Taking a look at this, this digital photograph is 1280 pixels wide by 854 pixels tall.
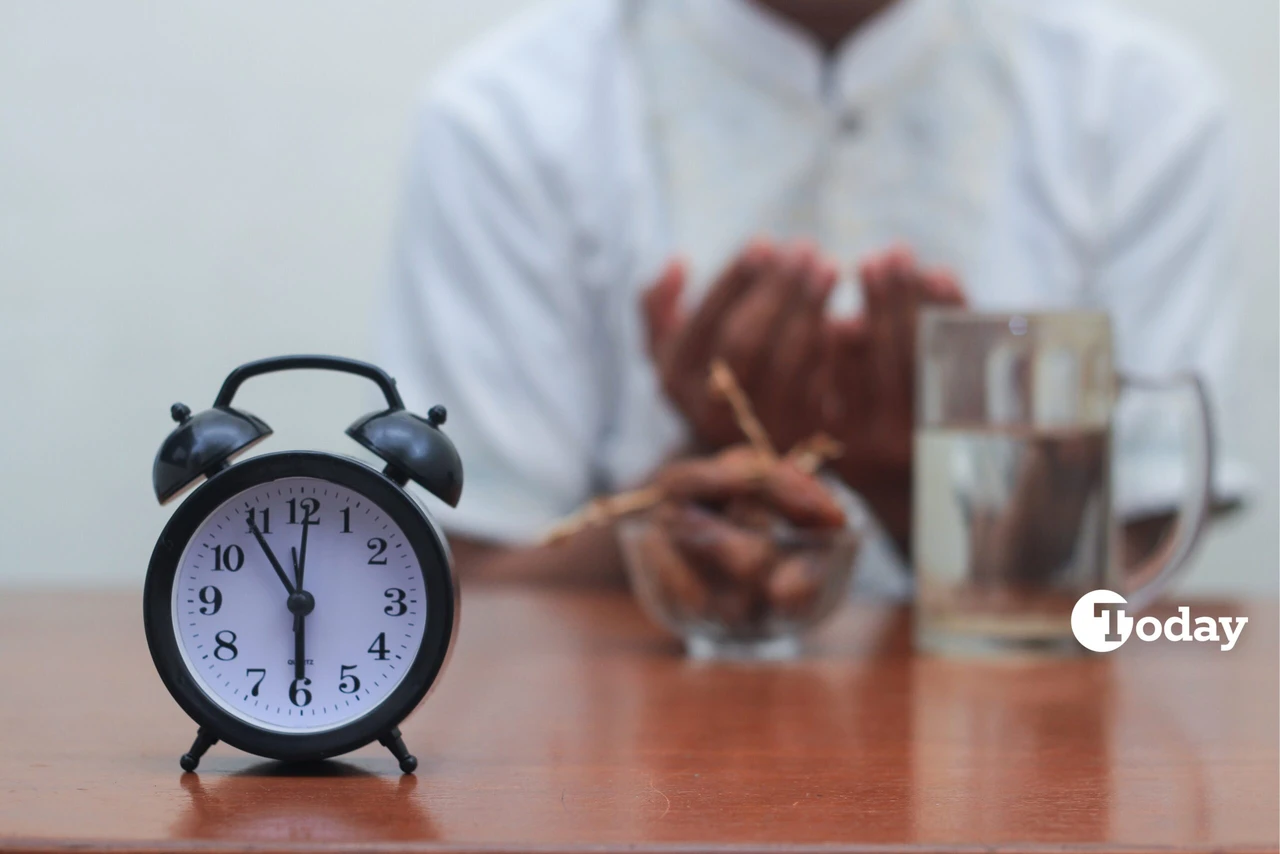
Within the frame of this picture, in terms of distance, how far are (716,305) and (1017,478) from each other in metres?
0.37

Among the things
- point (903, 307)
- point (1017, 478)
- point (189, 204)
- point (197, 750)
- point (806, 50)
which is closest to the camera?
point (197, 750)

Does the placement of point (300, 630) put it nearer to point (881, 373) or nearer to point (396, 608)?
point (396, 608)

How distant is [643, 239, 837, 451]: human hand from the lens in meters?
1.04

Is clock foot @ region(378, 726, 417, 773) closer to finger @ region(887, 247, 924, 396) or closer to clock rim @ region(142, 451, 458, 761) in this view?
clock rim @ region(142, 451, 458, 761)

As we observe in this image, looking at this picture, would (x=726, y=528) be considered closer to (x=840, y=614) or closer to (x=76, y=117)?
(x=840, y=614)

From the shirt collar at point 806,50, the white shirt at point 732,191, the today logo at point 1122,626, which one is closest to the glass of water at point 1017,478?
the today logo at point 1122,626

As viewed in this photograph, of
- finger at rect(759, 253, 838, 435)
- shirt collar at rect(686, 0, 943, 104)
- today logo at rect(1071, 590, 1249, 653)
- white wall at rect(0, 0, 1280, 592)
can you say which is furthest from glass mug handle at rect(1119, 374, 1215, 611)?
white wall at rect(0, 0, 1280, 592)

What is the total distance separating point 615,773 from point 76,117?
67.0 inches

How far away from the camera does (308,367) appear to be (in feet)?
1.46

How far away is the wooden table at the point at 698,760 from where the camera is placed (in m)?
0.37

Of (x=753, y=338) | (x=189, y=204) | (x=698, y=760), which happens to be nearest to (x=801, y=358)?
(x=753, y=338)

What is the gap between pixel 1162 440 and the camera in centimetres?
139

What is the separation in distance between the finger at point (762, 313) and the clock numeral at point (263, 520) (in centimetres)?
64

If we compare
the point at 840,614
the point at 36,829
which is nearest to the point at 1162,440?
the point at 840,614
